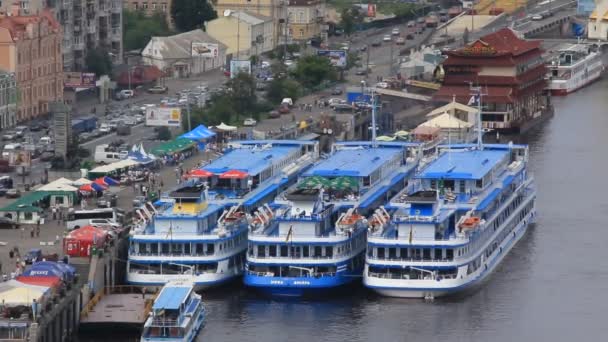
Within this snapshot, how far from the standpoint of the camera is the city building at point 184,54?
3474 inches

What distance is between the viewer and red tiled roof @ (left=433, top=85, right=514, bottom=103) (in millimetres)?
79562

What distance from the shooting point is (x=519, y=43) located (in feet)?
278

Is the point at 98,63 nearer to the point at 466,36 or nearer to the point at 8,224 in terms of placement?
the point at 466,36

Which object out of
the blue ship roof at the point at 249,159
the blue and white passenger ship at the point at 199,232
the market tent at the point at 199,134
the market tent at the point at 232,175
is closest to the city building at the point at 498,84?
the market tent at the point at 199,134

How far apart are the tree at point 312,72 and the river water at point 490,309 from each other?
25.5 metres

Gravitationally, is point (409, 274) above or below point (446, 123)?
below

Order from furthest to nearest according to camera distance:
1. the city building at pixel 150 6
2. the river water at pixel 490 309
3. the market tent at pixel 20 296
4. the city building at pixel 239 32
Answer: the city building at pixel 150 6 < the city building at pixel 239 32 < the river water at pixel 490 309 < the market tent at pixel 20 296

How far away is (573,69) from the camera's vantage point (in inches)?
3543

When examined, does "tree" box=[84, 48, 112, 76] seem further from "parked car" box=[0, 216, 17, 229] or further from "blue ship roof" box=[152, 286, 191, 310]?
"blue ship roof" box=[152, 286, 191, 310]

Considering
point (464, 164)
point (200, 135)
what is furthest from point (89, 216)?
point (200, 135)

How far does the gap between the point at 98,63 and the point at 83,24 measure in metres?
2.07

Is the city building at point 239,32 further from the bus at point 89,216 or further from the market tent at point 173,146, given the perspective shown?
the bus at point 89,216

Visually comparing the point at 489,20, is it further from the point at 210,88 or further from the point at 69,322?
the point at 69,322

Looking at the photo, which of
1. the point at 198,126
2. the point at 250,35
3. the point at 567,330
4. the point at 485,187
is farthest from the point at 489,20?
the point at 567,330
